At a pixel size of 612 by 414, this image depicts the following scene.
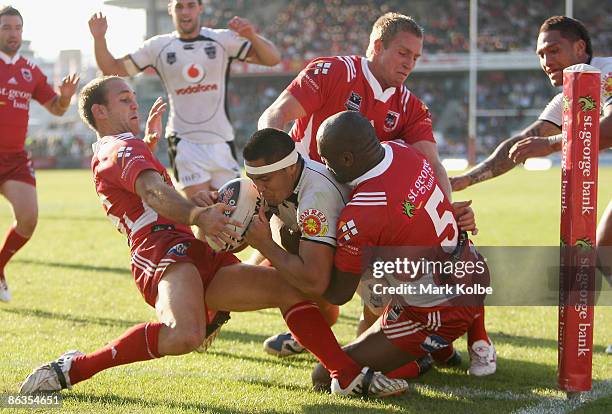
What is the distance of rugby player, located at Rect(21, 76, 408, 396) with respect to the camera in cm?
432

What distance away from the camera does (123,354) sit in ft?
14.4

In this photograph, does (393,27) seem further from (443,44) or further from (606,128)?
(443,44)

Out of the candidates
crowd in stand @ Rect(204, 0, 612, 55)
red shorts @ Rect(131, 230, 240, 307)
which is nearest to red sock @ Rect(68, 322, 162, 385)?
red shorts @ Rect(131, 230, 240, 307)

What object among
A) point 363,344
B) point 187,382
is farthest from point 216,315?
point 363,344

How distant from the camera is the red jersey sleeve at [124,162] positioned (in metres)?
4.41

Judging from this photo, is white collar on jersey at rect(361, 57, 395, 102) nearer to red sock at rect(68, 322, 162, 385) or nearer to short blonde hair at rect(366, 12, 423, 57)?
short blonde hair at rect(366, 12, 423, 57)

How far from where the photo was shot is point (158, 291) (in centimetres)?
454

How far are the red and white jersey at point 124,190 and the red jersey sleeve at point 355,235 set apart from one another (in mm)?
1029

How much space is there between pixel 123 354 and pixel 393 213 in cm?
162

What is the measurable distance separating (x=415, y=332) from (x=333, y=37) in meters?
39.0

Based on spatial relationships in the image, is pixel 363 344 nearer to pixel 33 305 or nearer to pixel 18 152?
pixel 33 305

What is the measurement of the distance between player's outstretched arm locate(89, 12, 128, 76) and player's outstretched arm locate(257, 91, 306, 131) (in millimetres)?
2379

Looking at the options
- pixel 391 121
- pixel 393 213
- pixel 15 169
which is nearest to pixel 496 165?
pixel 391 121

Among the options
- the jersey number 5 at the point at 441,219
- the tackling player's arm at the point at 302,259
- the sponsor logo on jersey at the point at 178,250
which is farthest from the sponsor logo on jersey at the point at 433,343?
the sponsor logo on jersey at the point at 178,250
